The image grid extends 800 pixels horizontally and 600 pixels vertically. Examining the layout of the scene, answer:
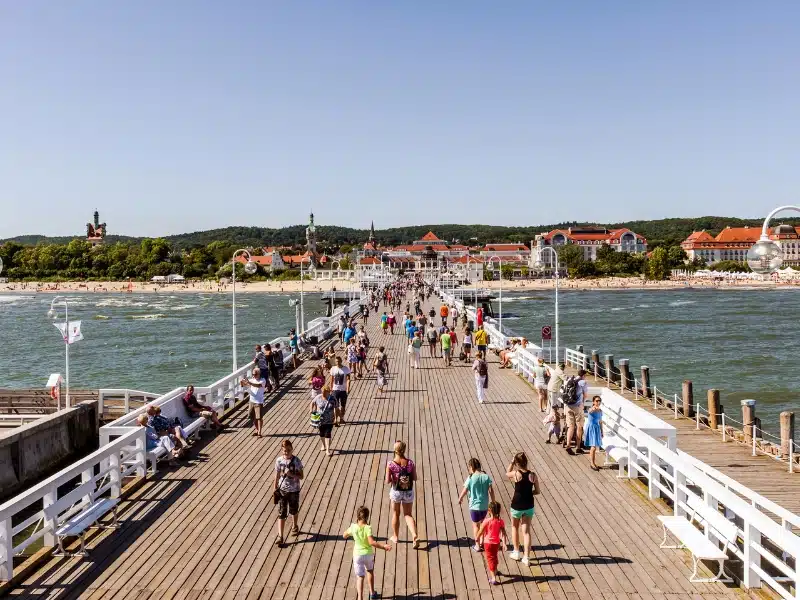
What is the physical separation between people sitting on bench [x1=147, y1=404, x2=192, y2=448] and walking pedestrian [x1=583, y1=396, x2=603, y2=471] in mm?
6463

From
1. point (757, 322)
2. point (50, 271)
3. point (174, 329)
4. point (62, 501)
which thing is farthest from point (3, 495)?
point (50, 271)

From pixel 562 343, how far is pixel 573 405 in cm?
3801

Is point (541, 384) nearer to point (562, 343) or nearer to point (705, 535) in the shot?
point (705, 535)

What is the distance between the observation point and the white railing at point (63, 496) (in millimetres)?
→ 7160

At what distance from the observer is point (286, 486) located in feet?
26.3

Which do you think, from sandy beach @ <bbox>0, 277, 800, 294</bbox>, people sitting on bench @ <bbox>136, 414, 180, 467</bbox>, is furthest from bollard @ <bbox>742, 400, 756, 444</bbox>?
sandy beach @ <bbox>0, 277, 800, 294</bbox>

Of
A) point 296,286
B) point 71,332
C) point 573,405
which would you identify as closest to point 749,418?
point 573,405

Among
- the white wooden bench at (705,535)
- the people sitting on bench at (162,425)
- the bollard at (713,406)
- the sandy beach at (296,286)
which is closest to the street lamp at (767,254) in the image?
the white wooden bench at (705,535)

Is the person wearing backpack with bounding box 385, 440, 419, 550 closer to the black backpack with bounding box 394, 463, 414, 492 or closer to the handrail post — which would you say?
the black backpack with bounding box 394, 463, 414, 492

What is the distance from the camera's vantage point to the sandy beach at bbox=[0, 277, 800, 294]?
5723 inches

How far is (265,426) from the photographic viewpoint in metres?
14.4

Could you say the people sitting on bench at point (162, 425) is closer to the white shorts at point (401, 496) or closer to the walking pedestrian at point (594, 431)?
the white shorts at point (401, 496)

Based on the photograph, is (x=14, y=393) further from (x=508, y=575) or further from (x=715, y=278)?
(x=715, y=278)

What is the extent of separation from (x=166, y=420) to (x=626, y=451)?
280 inches
